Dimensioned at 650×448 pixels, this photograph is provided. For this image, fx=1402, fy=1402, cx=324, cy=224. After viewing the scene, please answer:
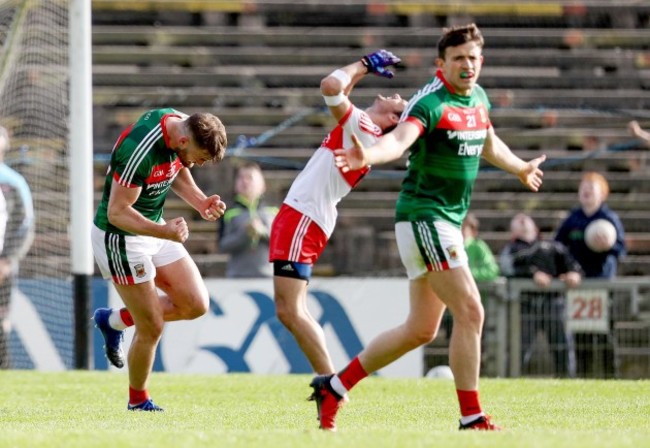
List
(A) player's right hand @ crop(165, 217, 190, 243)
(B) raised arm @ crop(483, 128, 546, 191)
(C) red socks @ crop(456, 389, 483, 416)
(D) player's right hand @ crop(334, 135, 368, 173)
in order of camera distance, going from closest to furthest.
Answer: (D) player's right hand @ crop(334, 135, 368, 173) < (C) red socks @ crop(456, 389, 483, 416) < (B) raised arm @ crop(483, 128, 546, 191) < (A) player's right hand @ crop(165, 217, 190, 243)

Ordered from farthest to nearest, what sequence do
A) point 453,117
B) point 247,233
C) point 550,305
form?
point 247,233 → point 550,305 → point 453,117

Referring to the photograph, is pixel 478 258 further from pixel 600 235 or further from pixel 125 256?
pixel 125 256

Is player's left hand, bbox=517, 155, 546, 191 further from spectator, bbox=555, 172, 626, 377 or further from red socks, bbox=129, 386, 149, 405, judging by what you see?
spectator, bbox=555, 172, 626, 377

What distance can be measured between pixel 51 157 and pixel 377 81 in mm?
6310

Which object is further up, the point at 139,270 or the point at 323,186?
the point at 323,186

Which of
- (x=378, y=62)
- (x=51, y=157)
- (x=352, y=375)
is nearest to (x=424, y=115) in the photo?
(x=378, y=62)

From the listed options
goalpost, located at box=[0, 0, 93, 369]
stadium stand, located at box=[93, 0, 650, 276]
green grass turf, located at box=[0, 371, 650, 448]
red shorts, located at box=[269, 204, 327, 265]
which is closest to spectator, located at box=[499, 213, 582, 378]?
green grass turf, located at box=[0, 371, 650, 448]

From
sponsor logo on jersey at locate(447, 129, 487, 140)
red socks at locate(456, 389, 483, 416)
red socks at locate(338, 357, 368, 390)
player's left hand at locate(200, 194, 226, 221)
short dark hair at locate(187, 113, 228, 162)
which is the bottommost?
red socks at locate(456, 389, 483, 416)

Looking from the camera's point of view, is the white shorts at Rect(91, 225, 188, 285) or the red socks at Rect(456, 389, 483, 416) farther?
the white shorts at Rect(91, 225, 188, 285)

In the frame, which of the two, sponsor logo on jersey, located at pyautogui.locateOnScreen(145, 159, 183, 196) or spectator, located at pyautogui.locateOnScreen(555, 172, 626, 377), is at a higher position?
sponsor logo on jersey, located at pyautogui.locateOnScreen(145, 159, 183, 196)

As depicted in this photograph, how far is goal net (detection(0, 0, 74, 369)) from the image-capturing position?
15.0m

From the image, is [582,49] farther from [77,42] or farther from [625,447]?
[625,447]

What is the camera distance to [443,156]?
786cm

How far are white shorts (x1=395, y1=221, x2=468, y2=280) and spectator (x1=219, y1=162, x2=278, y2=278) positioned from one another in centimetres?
718
